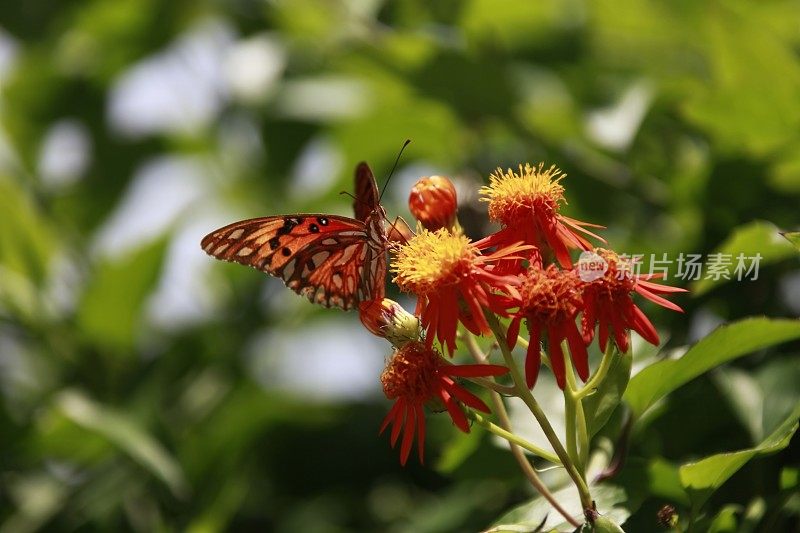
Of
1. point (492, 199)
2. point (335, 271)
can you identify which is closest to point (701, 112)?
point (492, 199)

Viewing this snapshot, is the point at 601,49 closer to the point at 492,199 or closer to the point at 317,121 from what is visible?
the point at 317,121

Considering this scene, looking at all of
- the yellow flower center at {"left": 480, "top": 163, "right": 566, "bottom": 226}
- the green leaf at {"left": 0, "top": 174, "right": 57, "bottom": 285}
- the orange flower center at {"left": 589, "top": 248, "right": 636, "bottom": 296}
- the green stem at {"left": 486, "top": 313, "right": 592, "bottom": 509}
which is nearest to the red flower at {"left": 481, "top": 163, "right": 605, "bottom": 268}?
the yellow flower center at {"left": 480, "top": 163, "right": 566, "bottom": 226}

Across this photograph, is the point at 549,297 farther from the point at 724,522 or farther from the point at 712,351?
the point at 724,522

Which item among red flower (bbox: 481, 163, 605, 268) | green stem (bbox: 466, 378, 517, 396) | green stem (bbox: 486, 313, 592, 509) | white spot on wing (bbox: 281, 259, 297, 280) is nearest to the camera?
green stem (bbox: 486, 313, 592, 509)

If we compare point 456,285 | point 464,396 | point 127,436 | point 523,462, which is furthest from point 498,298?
point 127,436

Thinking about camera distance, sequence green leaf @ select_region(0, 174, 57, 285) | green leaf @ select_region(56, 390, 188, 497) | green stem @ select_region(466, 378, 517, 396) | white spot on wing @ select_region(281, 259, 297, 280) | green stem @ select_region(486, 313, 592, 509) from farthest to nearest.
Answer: green leaf @ select_region(0, 174, 57, 285) < green leaf @ select_region(56, 390, 188, 497) < white spot on wing @ select_region(281, 259, 297, 280) < green stem @ select_region(466, 378, 517, 396) < green stem @ select_region(486, 313, 592, 509)

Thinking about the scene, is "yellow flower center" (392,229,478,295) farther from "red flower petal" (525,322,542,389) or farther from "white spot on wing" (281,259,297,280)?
"white spot on wing" (281,259,297,280)

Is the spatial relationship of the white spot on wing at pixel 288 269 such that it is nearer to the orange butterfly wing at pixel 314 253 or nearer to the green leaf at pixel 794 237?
the orange butterfly wing at pixel 314 253
